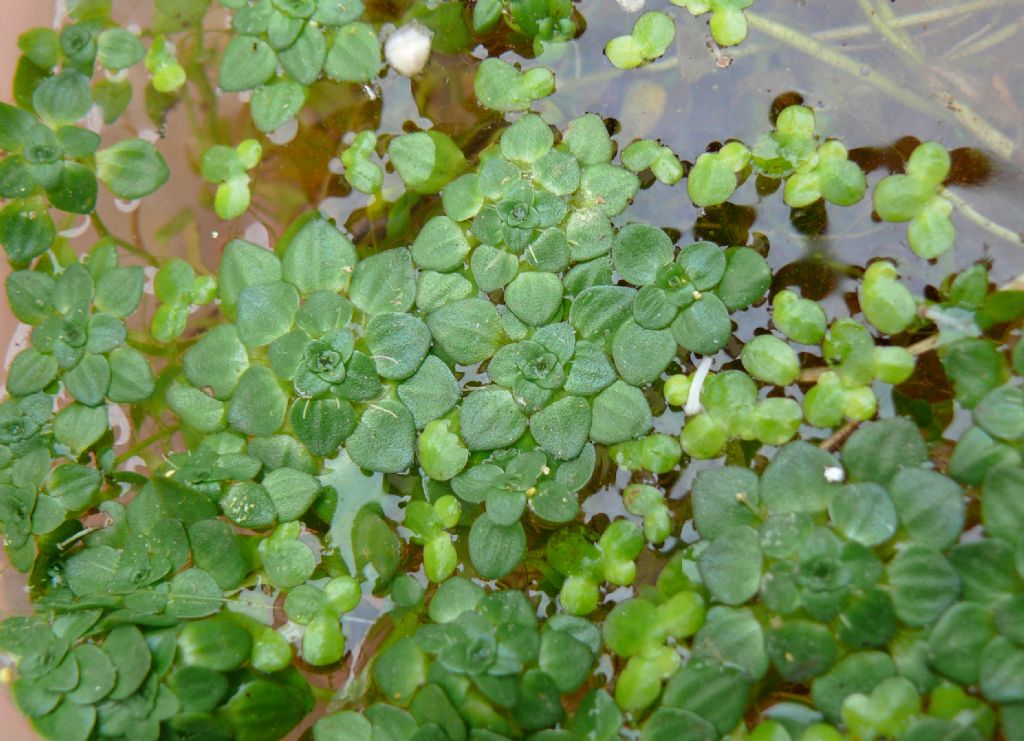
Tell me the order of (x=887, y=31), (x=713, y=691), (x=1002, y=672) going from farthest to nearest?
(x=887, y=31) < (x=713, y=691) < (x=1002, y=672)

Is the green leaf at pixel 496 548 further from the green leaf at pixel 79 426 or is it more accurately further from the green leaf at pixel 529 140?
the green leaf at pixel 79 426

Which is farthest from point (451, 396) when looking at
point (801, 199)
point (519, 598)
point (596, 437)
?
point (801, 199)

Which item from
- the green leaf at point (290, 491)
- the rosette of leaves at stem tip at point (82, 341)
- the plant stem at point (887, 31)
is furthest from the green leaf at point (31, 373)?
the plant stem at point (887, 31)

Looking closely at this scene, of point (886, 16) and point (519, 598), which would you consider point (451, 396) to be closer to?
point (519, 598)

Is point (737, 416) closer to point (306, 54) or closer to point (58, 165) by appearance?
point (306, 54)

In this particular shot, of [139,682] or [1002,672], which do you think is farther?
[139,682]

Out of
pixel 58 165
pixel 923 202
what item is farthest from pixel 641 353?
pixel 58 165

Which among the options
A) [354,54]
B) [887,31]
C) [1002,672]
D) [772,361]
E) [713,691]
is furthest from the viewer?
[354,54]
